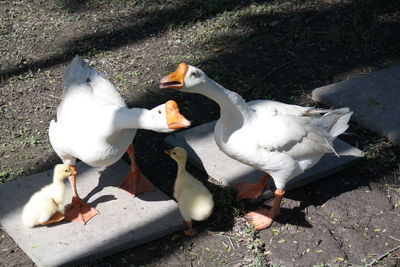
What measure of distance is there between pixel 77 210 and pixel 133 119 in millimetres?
907

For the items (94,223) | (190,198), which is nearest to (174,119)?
(190,198)

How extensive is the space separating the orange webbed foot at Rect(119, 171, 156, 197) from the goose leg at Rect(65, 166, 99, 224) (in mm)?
318

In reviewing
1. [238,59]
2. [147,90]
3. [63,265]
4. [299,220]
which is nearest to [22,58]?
[147,90]

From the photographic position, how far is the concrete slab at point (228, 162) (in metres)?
4.55

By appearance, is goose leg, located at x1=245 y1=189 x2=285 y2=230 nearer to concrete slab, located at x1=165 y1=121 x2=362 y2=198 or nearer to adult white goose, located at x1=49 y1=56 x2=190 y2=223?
concrete slab, located at x1=165 y1=121 x2=362 y2=198

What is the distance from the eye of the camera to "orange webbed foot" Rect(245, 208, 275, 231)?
4.20 m

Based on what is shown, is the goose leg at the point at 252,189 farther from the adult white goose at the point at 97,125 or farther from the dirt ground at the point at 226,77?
the adult white goose at the point at 97,125

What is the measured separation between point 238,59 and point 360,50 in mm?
1267

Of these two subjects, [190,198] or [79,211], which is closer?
[190,198]

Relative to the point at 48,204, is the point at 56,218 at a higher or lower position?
lower

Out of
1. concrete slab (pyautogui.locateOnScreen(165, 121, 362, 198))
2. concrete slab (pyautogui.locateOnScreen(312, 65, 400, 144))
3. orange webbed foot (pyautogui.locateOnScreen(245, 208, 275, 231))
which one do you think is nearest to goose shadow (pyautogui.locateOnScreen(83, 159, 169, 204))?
concrete slab (pyautogui.locateOnScreen(165, 121, 362, 198))

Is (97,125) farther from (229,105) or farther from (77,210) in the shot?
(229,105)

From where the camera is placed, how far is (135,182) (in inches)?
174

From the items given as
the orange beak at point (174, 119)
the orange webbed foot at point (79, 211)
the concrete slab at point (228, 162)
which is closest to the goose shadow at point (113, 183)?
the orange webbed foot at point (79, 211)
